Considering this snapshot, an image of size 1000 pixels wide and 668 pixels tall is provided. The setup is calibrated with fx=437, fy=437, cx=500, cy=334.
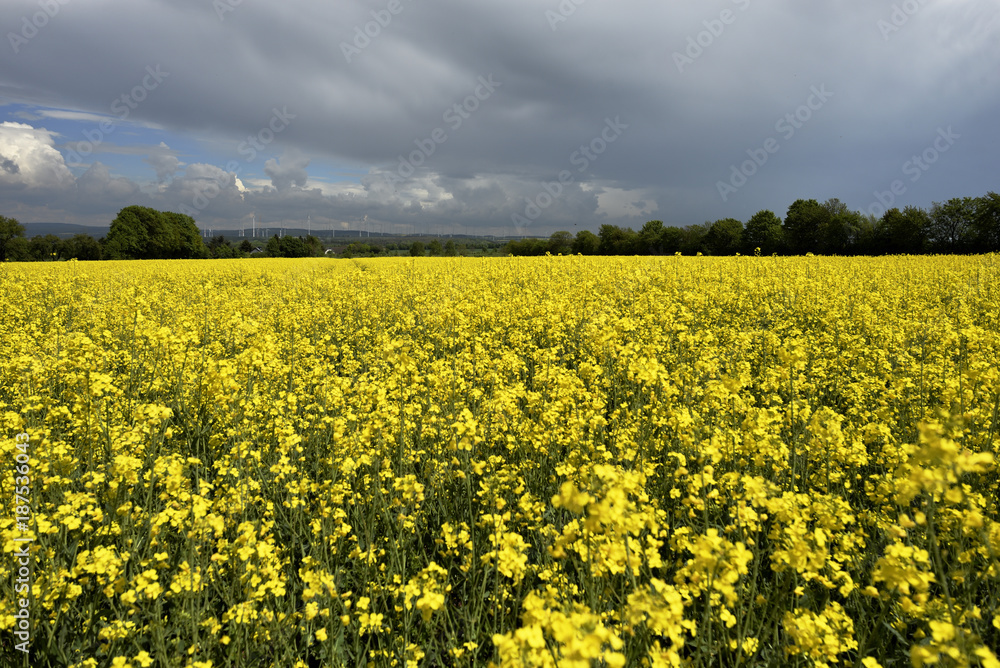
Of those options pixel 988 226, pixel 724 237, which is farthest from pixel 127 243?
pixel 988 226

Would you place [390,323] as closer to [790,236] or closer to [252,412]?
[252,412]

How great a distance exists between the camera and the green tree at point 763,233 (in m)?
57.1

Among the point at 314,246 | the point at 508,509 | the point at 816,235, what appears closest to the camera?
the point at 508,509

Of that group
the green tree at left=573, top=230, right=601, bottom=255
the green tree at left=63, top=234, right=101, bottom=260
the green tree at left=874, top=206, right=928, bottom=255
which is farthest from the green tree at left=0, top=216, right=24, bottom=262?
the green tree at left=874, top=206, right=928, bottom=255

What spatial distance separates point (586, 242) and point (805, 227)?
28315mm

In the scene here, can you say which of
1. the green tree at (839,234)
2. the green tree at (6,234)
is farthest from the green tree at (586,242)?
the green tree at (6,234)

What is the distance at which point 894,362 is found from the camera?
6.47 meters

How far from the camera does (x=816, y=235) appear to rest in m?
54.1

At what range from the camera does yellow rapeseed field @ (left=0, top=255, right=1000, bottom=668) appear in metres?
2.19

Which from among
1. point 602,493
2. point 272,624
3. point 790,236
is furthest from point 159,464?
point 790,236

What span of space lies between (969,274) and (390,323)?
66.1ft

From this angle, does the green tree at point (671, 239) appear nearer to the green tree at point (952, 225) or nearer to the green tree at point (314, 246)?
the green tree at point (952, 225)

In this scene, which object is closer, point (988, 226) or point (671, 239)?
point (988, 226)

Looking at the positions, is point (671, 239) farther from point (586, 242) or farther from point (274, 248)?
point (274, 248)
